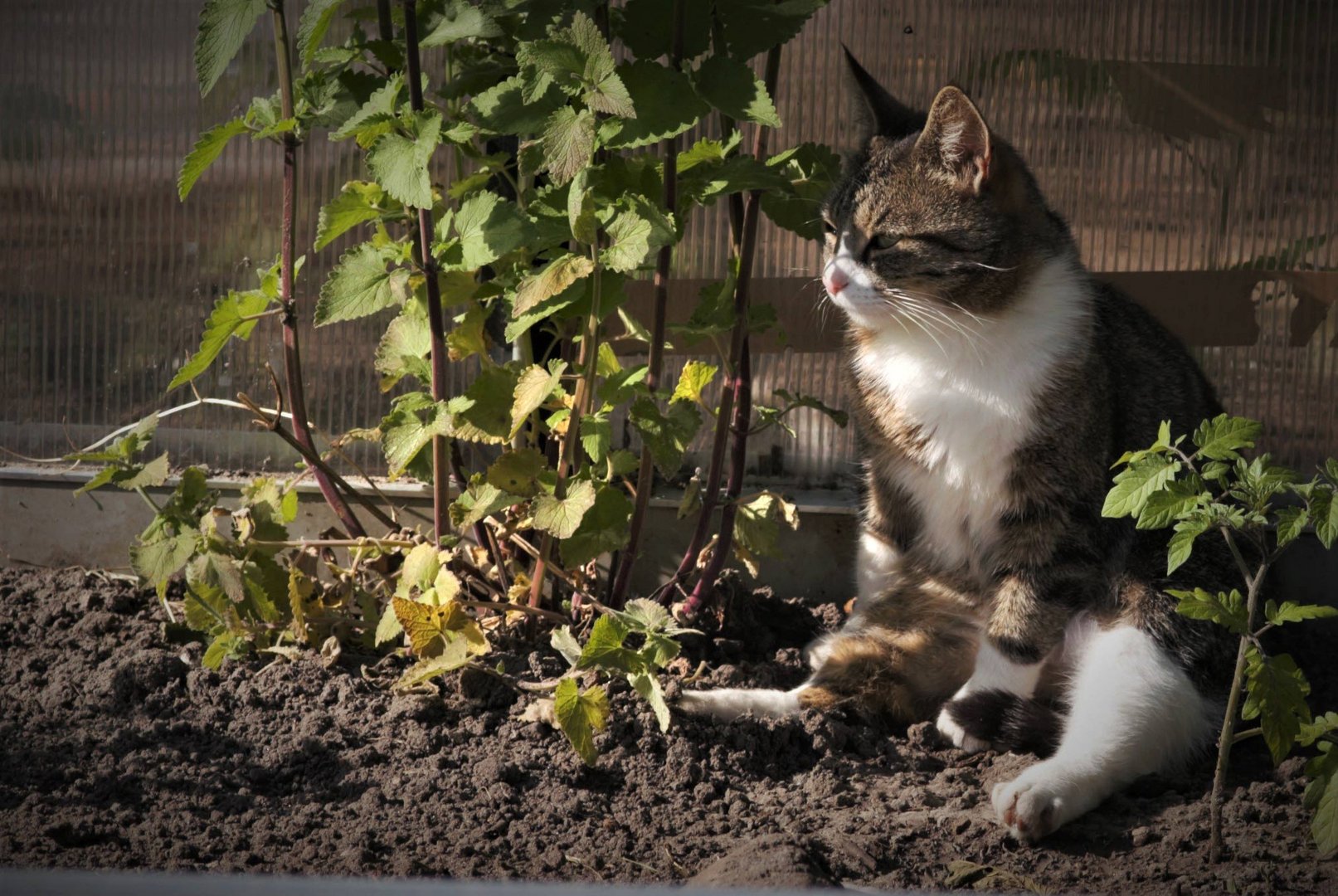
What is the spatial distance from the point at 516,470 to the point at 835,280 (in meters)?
0.79

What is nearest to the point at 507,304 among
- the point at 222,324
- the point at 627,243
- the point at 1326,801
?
the point at 627,243

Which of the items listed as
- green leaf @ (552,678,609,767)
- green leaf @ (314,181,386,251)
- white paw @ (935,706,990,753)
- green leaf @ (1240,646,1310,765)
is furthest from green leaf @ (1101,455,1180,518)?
green leaf @ (314,181,386,251)

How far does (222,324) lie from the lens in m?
2.29

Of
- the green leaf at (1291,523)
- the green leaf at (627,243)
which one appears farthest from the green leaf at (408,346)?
the green leaf at (1291,523)

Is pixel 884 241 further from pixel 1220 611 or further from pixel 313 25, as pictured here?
pixel 313 25

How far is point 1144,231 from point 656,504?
149cm

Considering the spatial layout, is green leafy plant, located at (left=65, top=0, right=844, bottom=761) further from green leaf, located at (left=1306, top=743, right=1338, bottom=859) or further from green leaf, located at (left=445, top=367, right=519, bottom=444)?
green leaf, located at (left=1306, top=743, right=1338, bottom=859)

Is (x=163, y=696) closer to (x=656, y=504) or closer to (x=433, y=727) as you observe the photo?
(x=433, y=727)

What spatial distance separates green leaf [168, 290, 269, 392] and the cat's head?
1192 mm

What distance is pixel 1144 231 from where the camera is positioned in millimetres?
3102

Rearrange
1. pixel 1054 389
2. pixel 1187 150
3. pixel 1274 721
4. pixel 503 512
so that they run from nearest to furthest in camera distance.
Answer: pixel 1274 721
pixel 1054 389
pixel 503 512
pixel 1187 150

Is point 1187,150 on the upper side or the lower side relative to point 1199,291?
upper

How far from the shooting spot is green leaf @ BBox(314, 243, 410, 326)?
2164mm

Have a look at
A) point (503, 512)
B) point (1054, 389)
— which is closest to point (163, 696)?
point (503, 512)
